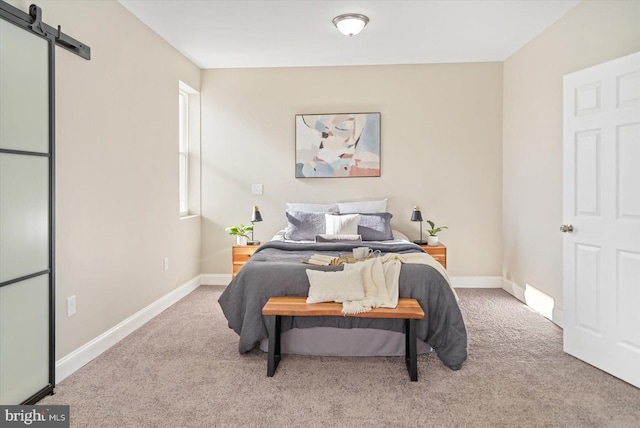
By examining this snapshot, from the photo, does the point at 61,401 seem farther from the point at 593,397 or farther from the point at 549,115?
the point at 549,115

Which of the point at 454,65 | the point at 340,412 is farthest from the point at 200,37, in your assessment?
the point at 340,412

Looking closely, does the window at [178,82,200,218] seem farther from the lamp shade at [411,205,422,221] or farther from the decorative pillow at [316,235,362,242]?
the lamp shade at [411,205,422,221]

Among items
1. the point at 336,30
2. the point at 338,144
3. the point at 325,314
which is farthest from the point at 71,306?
the point at 338,144

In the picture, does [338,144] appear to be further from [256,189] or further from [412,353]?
[412,353]

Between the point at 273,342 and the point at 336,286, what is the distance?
0.54 meters

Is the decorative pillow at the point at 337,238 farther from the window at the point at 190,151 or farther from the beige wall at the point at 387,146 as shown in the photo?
the window at the point at 190,151

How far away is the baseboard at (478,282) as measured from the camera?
516 centimetres

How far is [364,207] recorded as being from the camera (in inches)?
195

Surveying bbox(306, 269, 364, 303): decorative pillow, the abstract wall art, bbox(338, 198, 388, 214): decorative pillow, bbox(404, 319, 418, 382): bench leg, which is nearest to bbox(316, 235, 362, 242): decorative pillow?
bbox(338, 198, 388, 214): decorative pillow

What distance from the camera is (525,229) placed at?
4512 mm

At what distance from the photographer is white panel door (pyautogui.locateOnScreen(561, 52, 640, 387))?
103 inches

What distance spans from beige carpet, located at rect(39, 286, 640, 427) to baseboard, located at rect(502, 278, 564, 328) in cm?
38

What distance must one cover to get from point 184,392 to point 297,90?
12.3ft

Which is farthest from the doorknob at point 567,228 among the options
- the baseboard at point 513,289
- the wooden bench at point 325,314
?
the baseboard at point 513,289
